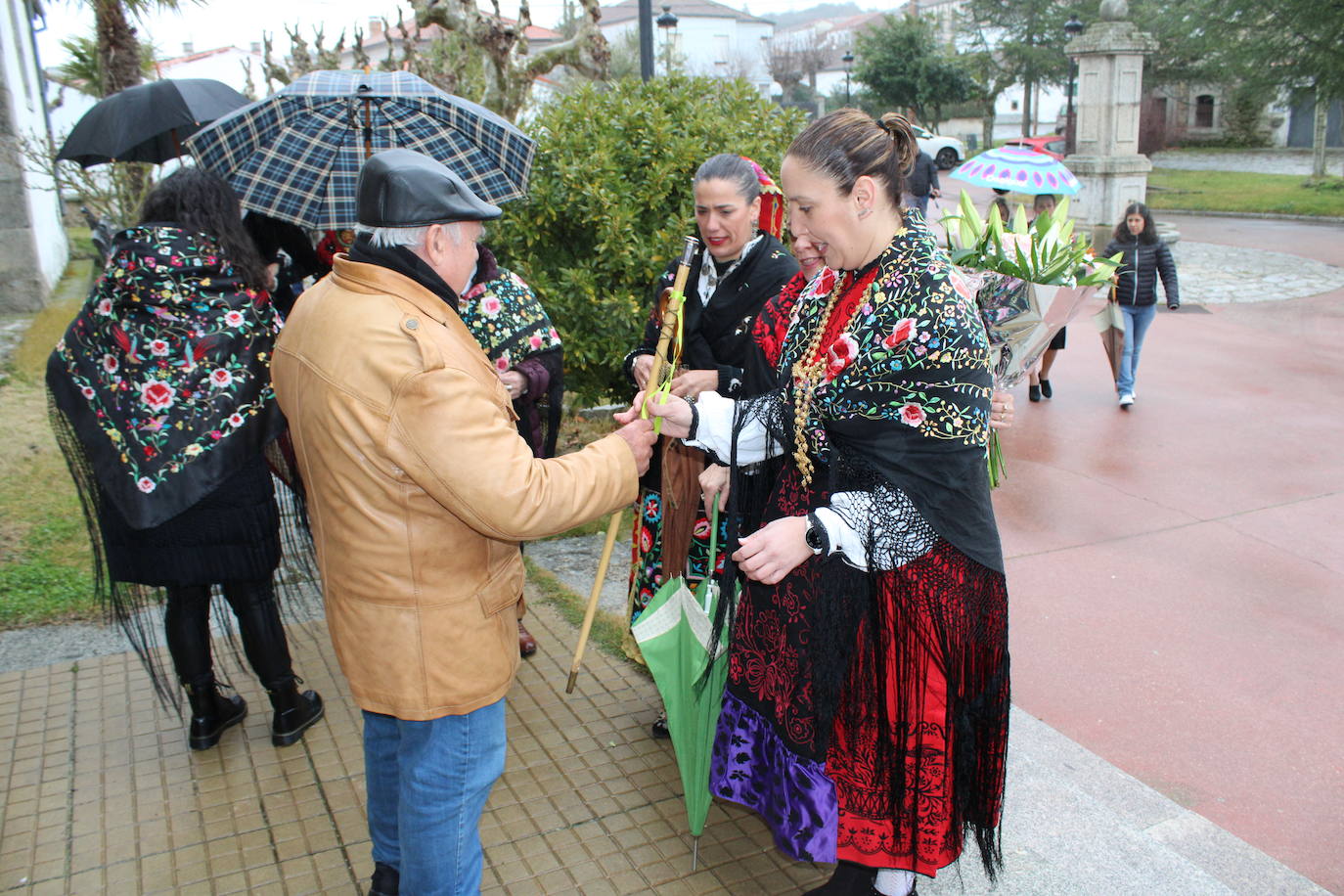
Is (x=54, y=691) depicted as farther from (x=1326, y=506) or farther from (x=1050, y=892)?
(x=1326, y=506)

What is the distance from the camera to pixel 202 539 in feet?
10.3

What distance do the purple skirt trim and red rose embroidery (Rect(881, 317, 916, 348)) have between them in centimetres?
104

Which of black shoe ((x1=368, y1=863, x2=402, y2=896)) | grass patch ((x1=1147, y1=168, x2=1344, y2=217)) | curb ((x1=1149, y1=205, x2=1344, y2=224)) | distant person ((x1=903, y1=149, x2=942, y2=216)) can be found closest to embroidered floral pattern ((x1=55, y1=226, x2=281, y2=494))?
black shoe ((x1=368, y1=863, x2=402, y2=896))

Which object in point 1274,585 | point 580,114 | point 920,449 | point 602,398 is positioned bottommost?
point 1274,585

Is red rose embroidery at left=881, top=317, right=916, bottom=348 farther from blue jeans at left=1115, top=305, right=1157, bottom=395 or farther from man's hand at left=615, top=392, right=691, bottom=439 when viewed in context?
blue jeans at left=1115, top=305, right=1157, bottom=395

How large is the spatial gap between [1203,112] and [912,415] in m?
49.0

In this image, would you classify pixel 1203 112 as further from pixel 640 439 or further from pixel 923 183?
pixel 640 439

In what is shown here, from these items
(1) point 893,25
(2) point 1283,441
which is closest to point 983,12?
(1) point 893,25

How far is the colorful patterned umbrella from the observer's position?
8.79 m

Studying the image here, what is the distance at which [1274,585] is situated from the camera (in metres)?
5.09

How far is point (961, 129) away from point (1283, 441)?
4560 centimetres

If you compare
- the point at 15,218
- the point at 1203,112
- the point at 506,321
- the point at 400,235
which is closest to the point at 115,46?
the point at 15,218

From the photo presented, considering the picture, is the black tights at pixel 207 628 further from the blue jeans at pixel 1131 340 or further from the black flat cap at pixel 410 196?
the blue jeans at pixel 1131 340

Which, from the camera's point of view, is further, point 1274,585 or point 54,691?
point 1274,585
